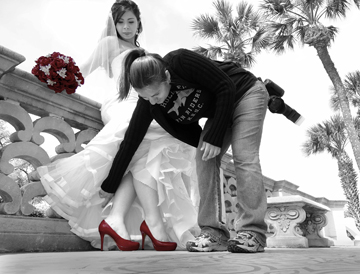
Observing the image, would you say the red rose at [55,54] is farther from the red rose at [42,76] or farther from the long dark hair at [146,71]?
the long dark hair at [146,71]

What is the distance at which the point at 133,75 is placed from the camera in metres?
1.84

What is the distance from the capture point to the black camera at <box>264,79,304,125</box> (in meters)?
2.38

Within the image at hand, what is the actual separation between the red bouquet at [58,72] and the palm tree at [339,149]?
42.6ft

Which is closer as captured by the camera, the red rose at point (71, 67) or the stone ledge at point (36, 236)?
the stone ledge at point (36, 236)

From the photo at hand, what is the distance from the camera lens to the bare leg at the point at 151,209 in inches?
92.5

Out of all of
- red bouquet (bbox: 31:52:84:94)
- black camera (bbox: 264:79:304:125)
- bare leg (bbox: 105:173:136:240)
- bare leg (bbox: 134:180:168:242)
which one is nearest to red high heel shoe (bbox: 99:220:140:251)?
bare leg (bbox: 105:173:136:240)

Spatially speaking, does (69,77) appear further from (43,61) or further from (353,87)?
(353,87)

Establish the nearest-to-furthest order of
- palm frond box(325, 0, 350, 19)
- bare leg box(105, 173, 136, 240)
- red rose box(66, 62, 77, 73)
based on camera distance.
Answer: bare leg box(105, 173, 136, 240)
red rose box(66, 62, 77, 73)
palm frond box(325, 0, 350, 19)

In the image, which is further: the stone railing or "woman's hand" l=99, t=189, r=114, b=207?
"woman's hand" l=99, t=189, r=114, b=207

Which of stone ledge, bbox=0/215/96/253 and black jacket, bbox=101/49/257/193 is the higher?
black jacket, bbox=101/49/257/193

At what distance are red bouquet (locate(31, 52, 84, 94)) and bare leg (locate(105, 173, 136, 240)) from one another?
87cm

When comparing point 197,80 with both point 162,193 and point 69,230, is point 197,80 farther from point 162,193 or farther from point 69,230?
point 69,230

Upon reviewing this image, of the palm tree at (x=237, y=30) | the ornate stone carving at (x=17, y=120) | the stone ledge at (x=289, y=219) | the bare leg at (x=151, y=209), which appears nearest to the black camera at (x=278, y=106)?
the bare leg at (x=151, y=209)

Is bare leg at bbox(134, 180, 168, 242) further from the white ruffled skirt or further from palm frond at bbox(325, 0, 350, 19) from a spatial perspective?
palm frond at bbox(325, 0, 350, 19)
